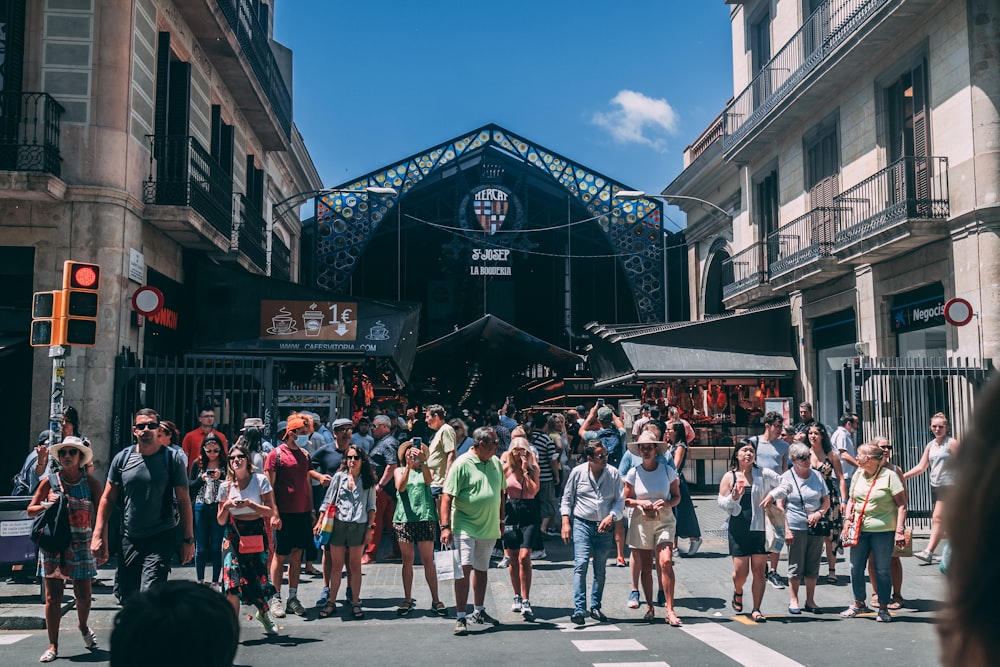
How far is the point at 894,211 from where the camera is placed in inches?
671

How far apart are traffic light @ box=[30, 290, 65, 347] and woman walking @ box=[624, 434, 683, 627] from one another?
20.7 feet

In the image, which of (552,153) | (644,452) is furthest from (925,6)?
(552,153)

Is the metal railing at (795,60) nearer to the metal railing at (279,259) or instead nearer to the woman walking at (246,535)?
the metal railing at (279,259)

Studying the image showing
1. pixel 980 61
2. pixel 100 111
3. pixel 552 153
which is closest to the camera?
pixel 100 111

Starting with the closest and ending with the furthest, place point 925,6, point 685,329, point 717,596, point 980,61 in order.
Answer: point 717,596 → point 980,61 → point 925,6 → point 685,329

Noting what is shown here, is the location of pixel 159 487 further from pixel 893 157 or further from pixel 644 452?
pixel 893 157

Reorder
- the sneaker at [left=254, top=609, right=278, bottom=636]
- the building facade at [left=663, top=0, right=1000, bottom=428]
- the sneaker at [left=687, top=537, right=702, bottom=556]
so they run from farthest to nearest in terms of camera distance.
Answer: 1. the building facade at [left=663, top=0, right=1000, bottom=428]
2. the sneaker at [left=687, top=537, right=702, bottom=556]
3. the sneaker at [left=254, top=609, right=278, bottom=636]

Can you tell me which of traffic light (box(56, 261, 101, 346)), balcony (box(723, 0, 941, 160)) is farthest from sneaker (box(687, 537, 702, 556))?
balcony (box(723, 0, 941, 160))

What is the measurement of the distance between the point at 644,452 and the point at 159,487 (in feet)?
14.9

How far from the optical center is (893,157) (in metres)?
18.9

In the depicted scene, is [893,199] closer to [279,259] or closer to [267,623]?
[267,623]

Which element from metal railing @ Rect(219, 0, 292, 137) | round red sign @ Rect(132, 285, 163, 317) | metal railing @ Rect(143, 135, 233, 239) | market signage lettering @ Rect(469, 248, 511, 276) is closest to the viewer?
round red sign @ Rect(132, 285, 163, 317)

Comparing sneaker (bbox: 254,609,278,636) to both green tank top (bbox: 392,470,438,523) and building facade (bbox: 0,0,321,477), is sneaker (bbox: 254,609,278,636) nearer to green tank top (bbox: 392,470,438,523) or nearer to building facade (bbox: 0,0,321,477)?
green tank top (bbox: 392,470,438,523)

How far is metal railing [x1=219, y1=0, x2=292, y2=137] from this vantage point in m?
19.1
